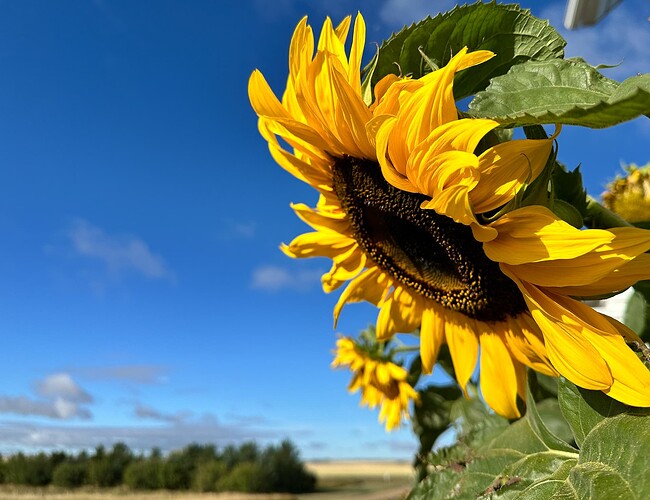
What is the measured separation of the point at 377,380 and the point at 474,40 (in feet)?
3.54

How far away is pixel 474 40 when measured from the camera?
1.63 feet

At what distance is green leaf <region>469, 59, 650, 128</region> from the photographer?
0.37m

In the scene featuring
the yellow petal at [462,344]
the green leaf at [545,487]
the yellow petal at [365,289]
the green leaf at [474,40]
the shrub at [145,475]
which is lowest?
the shrub at [145,475]

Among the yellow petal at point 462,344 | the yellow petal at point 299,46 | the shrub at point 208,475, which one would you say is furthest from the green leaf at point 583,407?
the shrub at point 208,475

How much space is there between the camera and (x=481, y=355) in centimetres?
67

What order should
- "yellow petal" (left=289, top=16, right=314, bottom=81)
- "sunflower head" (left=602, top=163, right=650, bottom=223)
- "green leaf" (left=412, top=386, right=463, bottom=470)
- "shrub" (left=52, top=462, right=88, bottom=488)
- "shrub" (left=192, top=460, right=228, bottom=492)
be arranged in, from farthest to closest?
1. "shrub" (left=52, top=462, right=88, bottom=488)
2. "shrub" (left=192, top=460, right=228, bottom=492)
3. "sunflower head" (left=602, top=163, right=650, bottom=223)
4. "green leaf" (left=412, top=386, right=463, bottom=470)
5. "yellow petal" (left=289, top=16, right=314, bottom=81)

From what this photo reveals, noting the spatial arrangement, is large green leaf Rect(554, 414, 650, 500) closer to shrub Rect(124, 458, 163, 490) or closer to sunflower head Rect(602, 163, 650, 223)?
sunflower head Rect(602, 163, 650, 223)

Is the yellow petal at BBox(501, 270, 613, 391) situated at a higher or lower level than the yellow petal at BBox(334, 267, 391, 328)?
lower

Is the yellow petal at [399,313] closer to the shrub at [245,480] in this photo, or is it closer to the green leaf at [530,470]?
the green leaf at [530,470]

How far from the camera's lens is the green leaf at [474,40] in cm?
48

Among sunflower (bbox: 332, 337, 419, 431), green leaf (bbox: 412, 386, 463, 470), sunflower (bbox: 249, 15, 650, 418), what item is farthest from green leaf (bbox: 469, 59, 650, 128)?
sunflower (bbox: 332, 337, 419, 431)

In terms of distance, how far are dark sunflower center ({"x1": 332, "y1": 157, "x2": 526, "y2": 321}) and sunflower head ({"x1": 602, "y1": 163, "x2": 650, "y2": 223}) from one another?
904 millimetres

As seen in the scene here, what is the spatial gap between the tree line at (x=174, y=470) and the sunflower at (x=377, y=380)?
953 cm

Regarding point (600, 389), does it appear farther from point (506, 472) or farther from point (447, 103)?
point (447, 103)
